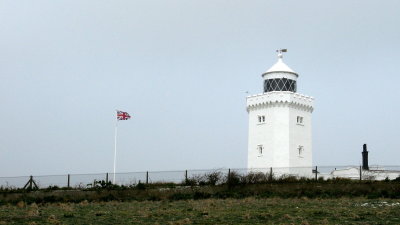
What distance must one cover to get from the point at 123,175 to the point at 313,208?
24875 mm

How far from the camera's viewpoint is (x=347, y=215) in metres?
20.0

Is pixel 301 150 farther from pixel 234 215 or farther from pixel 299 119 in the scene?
pixel 234 215

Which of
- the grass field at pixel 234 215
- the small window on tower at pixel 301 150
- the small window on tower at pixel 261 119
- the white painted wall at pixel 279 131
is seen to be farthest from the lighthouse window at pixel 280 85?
the grass field at pixel 234 215

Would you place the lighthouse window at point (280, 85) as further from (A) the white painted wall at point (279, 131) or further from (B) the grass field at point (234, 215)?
(B) the grass field at point (234, 215)

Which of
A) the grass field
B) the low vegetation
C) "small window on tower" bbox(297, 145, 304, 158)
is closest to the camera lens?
the grass field

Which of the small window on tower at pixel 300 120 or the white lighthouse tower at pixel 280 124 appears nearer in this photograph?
the white lighthouse tower at pixel 280 124

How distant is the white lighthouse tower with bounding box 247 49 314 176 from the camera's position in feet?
182

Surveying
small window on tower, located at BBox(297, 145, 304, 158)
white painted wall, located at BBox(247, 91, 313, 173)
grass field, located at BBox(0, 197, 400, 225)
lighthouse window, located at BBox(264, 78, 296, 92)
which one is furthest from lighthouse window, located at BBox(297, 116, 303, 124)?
grass field, located at BBox(0, 197, 400, 225)

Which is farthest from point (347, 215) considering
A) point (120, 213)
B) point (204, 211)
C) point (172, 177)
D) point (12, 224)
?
point (172, 177)

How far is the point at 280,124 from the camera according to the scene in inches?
2208

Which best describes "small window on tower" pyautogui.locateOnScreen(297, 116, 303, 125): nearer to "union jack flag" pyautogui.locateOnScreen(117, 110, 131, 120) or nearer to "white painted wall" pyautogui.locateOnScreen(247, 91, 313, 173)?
"white painted wall" pyautogui.locateOnScreen(247, 91, 313, 173)

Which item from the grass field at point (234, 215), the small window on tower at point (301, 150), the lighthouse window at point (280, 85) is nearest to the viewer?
the grass field at point (234, 215)

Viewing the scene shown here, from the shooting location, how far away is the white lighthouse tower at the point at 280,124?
182ft

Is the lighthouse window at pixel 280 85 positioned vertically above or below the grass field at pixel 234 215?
above
